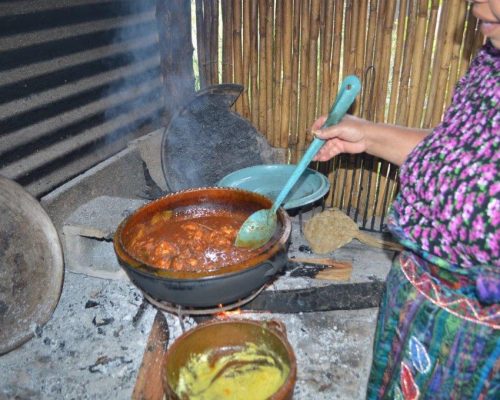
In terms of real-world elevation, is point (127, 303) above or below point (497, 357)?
below

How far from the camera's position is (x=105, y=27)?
410cm

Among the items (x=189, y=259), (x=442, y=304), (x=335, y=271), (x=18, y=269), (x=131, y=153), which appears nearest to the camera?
(x=442, y=304)

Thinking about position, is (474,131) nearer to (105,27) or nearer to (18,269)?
Answer: (18,269)

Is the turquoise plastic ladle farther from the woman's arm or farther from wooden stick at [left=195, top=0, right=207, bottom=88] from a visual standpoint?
wooden stick at [left=195, top=0, right=207, bottom=88]

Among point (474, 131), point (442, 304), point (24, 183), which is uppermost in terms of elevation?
point (474, 131)

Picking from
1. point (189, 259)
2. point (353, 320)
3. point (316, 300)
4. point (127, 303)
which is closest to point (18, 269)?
point (127, 303)

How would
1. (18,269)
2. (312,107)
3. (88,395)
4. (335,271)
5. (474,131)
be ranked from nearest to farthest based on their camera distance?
1. (474,131)
2. (88,395)
3. (18,269)
4. (335,271)
5. (312,107)

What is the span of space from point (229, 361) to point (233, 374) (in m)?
0.06

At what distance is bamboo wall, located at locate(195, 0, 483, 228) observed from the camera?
167 inches

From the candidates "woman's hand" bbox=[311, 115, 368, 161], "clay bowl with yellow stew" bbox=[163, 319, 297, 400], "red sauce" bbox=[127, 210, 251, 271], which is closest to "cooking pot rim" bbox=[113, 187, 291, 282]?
"red sauce" bbox=[127, 210, 251, 271]

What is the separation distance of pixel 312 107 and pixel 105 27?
2.31 meters

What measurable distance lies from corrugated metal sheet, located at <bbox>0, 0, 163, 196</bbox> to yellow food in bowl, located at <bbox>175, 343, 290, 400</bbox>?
7.30 ft

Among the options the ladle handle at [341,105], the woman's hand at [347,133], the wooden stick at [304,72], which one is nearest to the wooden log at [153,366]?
the ladle handle at [341,105]

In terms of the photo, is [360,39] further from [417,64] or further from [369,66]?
[417,64]
